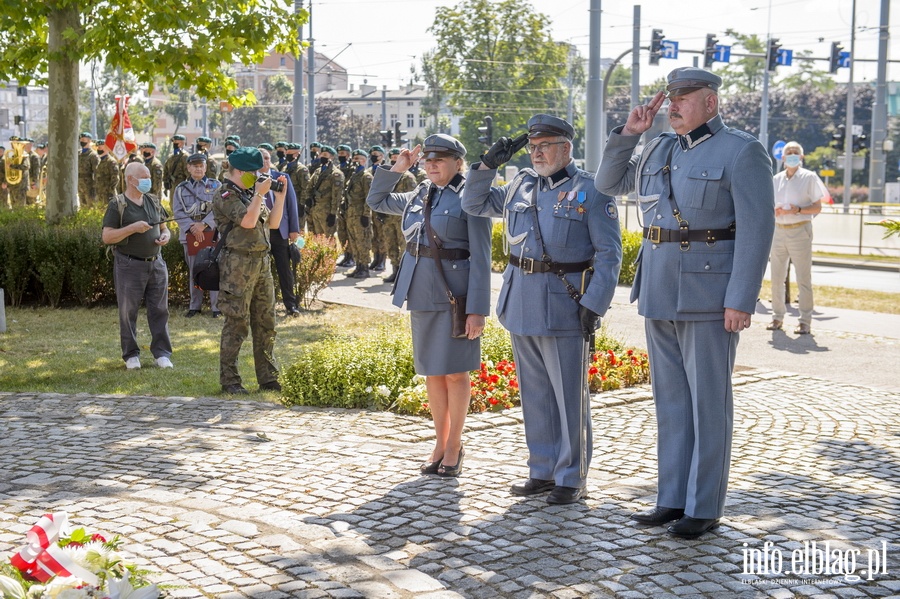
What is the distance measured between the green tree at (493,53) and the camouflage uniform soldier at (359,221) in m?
27.8

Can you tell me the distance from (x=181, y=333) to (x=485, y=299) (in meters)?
6.81

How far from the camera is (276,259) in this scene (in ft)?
44.8

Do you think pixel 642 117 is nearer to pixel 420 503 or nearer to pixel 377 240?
pixel 420 503

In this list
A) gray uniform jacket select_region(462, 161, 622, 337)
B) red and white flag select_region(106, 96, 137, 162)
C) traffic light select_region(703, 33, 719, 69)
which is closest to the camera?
gray uniform jacket select_region(462, 161, 622, 337)

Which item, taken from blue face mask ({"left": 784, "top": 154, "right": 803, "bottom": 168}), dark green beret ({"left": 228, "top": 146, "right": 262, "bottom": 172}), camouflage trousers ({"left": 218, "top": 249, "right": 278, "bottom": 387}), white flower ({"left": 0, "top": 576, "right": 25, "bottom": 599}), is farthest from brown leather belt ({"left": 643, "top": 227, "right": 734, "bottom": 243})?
blue face mask ({"left": 784, "top": 154, "right": 803, "bottom": 168})

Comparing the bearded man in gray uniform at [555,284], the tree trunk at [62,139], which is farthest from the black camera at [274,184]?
the tree trunk at [62,139]

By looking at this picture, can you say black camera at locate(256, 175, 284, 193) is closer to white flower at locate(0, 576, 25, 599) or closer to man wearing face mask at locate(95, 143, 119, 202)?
white flower at locate(0, 576, 25, 599)

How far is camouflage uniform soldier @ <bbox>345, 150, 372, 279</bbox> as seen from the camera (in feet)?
61.5

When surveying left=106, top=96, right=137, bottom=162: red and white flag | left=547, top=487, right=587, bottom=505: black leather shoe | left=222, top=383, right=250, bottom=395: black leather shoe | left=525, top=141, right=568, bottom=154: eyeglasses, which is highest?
left=106, top=96, right=137, bottom=162: red and white flag

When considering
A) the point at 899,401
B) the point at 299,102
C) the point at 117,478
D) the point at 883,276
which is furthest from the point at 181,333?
the point at 299,102

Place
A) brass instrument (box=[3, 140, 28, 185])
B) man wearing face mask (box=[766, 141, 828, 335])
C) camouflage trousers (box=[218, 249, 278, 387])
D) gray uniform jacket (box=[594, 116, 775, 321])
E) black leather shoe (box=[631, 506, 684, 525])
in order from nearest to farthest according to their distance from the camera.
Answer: gray uniform jacket (box=[594, 116, 775, 321]) → black leather shoe (box=[631, 506, 684, 525]) → camouflage trousers (box=[218, 249, 278, 387]) → man wearing face mask (box=[766, 141, 828, 335]) → brass instrument (box=[3, 140, 28, 185])

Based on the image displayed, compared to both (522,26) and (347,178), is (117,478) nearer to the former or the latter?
(347,178)

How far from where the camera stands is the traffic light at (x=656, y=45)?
121 feet

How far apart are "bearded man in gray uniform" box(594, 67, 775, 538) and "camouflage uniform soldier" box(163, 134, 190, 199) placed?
18.1 m
